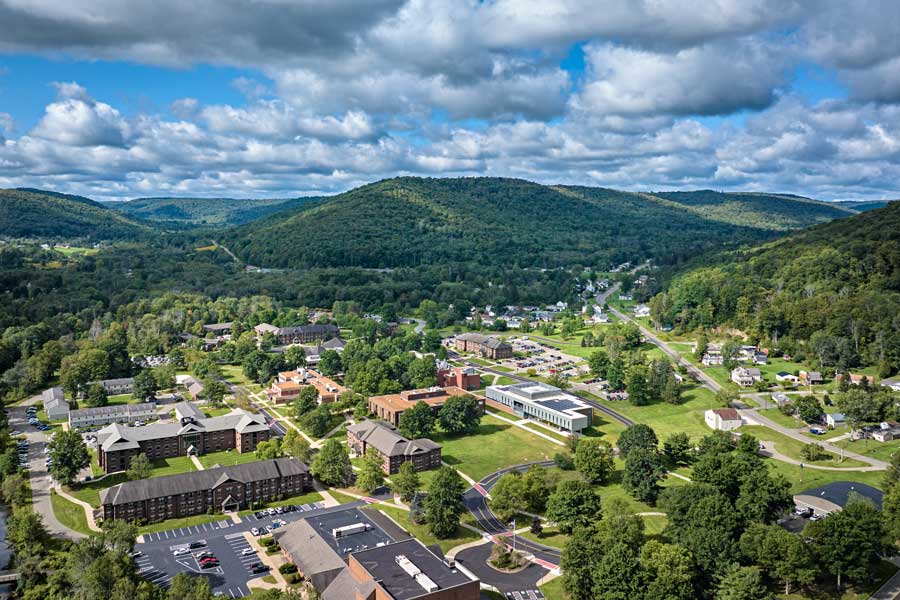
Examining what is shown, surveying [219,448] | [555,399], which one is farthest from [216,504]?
[555,399]

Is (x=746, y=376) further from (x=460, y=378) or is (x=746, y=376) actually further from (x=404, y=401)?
(x=404, y=401)

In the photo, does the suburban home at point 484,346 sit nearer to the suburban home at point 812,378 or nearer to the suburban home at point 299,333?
the suburban home at point 299,333

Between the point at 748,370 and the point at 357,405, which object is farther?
the point at 748,370

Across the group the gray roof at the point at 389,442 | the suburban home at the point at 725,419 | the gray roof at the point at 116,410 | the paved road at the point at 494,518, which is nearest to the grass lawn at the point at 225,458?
the gray roof at the point at 389,442

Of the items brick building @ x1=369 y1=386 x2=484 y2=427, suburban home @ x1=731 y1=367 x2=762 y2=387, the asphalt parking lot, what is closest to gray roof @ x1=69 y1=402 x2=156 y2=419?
brick building @ x1=369 y1=386 x2=484 y2=427

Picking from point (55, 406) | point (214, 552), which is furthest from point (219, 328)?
point (214, 552)

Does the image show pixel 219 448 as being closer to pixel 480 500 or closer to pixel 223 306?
pixel 480 500
